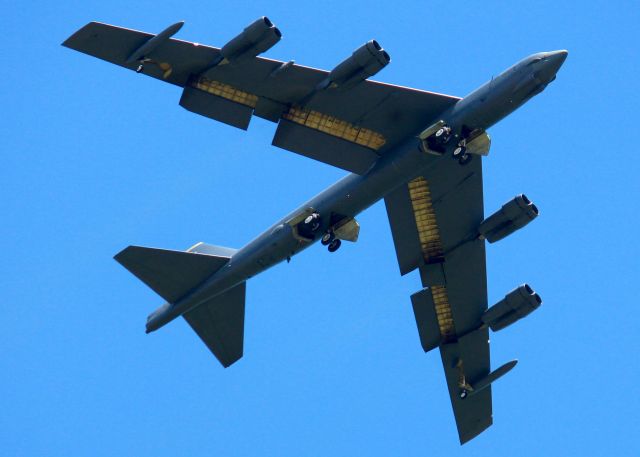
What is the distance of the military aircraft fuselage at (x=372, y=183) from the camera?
50719 millimetres

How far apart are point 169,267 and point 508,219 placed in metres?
16.5

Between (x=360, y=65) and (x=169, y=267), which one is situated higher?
(x=360, y=65)

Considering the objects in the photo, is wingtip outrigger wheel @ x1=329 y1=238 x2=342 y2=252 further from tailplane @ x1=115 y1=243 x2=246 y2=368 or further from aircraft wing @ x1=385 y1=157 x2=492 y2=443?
tailplane @ x1=115 y1=243 x2=246 y2=368

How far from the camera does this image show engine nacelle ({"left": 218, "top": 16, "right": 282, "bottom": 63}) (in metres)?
49.6

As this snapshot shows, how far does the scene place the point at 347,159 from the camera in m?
54.6

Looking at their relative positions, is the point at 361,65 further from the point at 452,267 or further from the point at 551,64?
the point at 452,267

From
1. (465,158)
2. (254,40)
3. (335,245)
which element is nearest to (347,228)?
(335,245)

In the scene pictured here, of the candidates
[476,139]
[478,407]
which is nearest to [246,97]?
[476,139]

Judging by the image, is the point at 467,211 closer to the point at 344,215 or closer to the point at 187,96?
the point at 344,215

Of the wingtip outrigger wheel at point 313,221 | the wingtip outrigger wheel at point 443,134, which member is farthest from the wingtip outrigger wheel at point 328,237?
the wingtip outrigger wheel at point 443,134

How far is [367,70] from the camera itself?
5047 centimetres

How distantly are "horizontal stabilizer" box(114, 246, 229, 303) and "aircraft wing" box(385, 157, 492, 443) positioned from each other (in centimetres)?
941

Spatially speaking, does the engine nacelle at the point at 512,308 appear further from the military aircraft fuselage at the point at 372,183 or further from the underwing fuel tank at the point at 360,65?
the underwing fuel tank at the point at 360,65

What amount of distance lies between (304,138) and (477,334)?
51.7 ft
